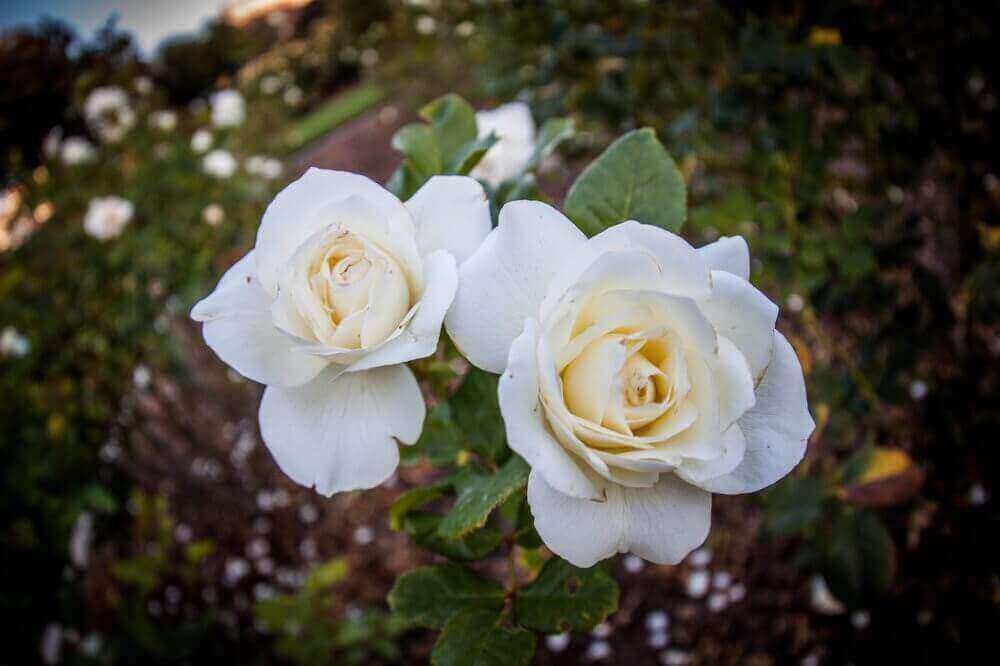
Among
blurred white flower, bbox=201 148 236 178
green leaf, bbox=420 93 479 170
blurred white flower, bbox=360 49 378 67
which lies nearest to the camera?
green leaf, bbox=420 93 479 170

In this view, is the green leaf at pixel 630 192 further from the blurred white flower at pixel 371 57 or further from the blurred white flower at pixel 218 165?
the blurred white flower at pixel 371 57

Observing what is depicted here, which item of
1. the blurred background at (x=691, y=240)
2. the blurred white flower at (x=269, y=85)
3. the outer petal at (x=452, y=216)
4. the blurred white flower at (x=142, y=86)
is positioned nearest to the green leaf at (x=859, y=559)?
the blurred background at (x=691, y=240)

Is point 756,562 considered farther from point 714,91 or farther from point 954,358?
point 714,91

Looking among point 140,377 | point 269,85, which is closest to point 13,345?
point 140,377

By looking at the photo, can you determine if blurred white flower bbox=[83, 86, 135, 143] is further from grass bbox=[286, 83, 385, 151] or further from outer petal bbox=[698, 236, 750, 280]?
grass bbox=[286, 83, 385, 151]

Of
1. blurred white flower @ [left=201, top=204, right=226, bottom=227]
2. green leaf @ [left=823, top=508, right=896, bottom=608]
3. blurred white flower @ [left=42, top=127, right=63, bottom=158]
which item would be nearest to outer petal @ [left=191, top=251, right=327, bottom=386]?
green leaf @ [left=823, top=508, right=896, bottom=608]

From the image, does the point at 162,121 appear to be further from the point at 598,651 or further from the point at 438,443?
the point at 438,443

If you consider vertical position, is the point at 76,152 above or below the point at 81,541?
above
